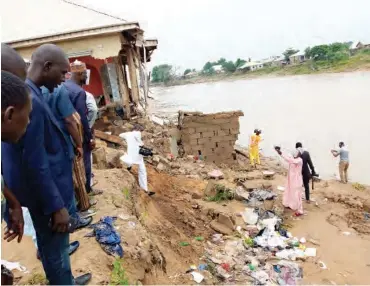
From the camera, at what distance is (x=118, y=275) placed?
3.12 metres

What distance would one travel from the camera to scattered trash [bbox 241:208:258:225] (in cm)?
714

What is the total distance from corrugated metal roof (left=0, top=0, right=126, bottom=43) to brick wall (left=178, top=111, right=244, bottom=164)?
3.41 metres

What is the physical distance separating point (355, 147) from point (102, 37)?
11.3 m

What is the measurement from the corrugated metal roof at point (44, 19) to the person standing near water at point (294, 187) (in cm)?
532

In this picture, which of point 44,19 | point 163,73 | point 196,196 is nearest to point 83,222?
point 196,196

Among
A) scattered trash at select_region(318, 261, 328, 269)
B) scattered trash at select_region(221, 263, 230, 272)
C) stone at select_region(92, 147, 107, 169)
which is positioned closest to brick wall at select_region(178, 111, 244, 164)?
stone at select_region(92, 147, 107, 169)

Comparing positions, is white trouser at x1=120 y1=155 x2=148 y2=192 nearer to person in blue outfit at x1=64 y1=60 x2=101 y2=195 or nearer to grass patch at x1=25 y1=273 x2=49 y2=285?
person in blue outfit at x1=64 y1=60 x2=101 y2=195

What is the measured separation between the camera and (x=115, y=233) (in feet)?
11.9

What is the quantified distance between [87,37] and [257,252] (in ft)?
22.4

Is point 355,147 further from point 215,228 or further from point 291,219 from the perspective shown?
point 215,228

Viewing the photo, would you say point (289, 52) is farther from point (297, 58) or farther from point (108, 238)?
point (108, 238)

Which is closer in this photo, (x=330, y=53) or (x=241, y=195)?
(x=241, y=195)

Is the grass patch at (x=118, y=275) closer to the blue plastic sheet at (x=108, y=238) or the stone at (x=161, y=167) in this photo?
the blue plastic sheet at (x=108, y=238)

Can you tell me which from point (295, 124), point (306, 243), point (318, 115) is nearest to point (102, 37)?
point (306, 243)
